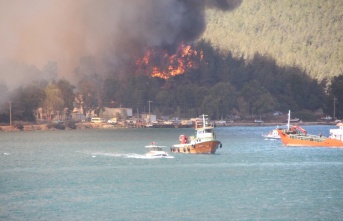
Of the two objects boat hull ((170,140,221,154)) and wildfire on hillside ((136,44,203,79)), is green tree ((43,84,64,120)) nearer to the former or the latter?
wildfire on hillside ((136,44,203,79))

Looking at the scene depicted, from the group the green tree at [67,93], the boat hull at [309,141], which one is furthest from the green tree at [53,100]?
the boat hull at [309,141]

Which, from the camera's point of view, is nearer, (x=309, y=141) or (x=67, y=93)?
(x=309, y=141)

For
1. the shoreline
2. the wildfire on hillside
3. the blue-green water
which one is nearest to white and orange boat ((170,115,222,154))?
the blue-green water

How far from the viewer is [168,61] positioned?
164 metres

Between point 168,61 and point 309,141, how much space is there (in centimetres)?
6991

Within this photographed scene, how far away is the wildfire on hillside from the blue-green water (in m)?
67.6

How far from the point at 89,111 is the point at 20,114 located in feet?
98.8

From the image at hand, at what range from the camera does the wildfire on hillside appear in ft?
511

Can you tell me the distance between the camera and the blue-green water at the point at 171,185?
156ft

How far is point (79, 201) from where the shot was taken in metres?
51.2

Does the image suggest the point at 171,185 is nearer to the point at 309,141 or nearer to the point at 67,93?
the point at 309,141

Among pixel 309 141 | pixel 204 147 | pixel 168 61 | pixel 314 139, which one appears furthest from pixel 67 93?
pixel 204 147

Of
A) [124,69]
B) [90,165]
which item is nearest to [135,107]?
[124,69]

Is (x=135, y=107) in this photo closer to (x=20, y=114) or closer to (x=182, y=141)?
→ (x=20, y=114)
